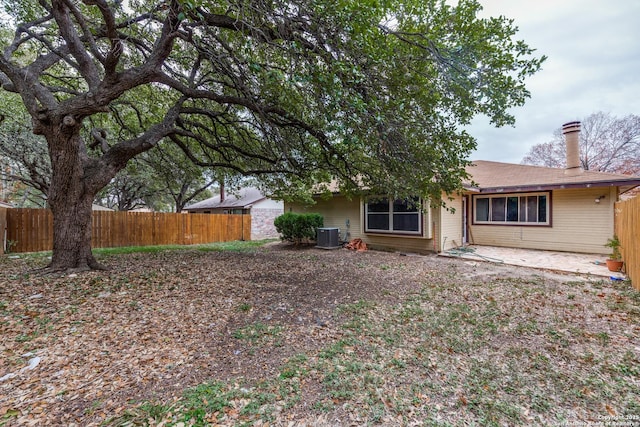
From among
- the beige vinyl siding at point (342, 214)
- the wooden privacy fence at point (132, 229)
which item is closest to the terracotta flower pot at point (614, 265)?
the beige vinyl siding at point (342, 214)

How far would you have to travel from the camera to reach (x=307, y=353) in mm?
2775

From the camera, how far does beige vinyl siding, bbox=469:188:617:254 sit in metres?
8.30

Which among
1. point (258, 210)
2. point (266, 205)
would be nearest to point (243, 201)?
point (258, 210)

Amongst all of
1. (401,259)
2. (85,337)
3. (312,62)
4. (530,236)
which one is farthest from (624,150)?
(85,337)

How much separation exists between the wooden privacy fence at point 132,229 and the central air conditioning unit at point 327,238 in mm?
6294

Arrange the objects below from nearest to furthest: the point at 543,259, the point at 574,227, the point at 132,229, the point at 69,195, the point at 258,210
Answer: the point at 69,195, the point at 543,259, the point at 574,227, the point at 132,229, the point at 258,210

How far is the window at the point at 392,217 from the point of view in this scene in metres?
9.45

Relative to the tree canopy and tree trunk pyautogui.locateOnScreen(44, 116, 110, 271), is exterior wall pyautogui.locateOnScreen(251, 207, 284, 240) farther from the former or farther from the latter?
the tree canopy

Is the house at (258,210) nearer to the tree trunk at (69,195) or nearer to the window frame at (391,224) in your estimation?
the window frame at (391,224)

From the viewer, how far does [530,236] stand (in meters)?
9.70

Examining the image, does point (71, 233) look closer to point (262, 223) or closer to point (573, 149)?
point (262, 223)

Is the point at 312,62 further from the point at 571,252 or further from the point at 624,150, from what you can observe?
the point at 624,150

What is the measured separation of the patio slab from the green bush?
16.5ft

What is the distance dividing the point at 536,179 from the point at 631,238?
5.13 m
